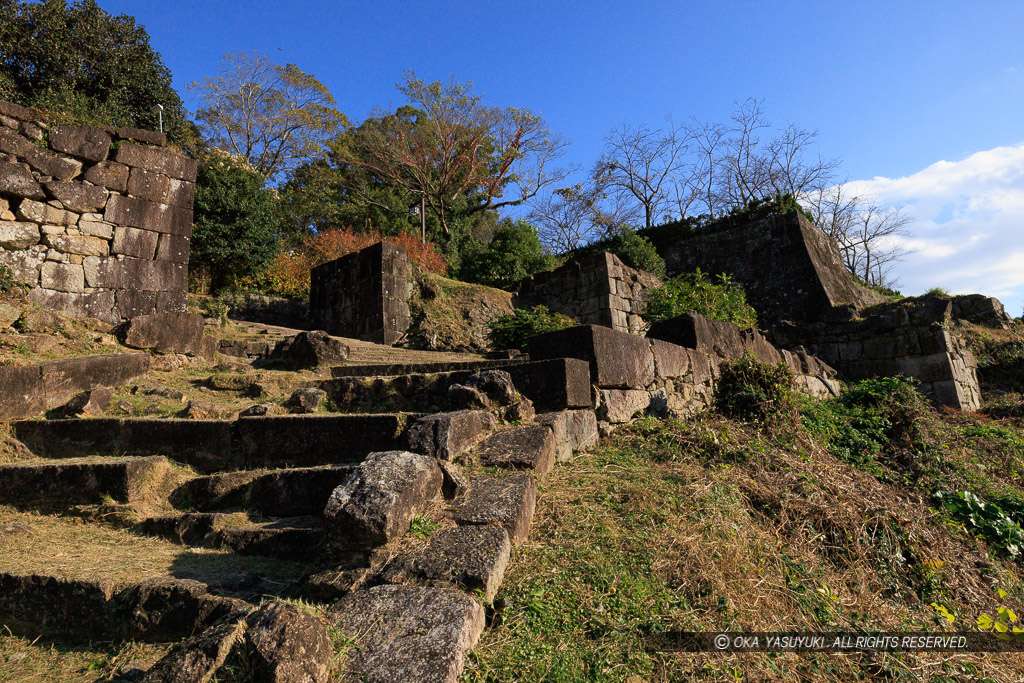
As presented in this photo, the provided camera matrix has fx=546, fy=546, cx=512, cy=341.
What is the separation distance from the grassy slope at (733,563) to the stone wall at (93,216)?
653 centimetres

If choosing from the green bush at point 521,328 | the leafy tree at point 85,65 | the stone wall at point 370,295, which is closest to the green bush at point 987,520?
the green bush at point 521,328

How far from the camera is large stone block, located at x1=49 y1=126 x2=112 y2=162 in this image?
674 centimetres

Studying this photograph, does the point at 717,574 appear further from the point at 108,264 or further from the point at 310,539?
the point at 108,264

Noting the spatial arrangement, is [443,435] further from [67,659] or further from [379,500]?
[67,659]

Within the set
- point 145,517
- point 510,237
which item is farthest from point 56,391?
point 510,237

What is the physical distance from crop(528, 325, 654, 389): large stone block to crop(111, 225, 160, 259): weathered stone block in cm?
577

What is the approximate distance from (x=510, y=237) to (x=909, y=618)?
14.8m

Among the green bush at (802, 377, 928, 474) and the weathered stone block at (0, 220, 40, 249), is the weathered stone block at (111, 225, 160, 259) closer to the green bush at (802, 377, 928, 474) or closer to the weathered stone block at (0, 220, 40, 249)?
the weathered stone block at (0, 220, 40, 249)

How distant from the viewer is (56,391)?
4645 millimetres

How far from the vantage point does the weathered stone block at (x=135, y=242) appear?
7035mm

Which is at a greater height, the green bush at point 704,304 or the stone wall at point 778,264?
the stone wall at point 778,264

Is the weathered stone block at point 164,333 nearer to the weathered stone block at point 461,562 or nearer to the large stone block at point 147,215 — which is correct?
the large stone block at point 147,215

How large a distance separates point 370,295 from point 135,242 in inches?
132

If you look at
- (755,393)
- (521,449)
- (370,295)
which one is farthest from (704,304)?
(370,295)
